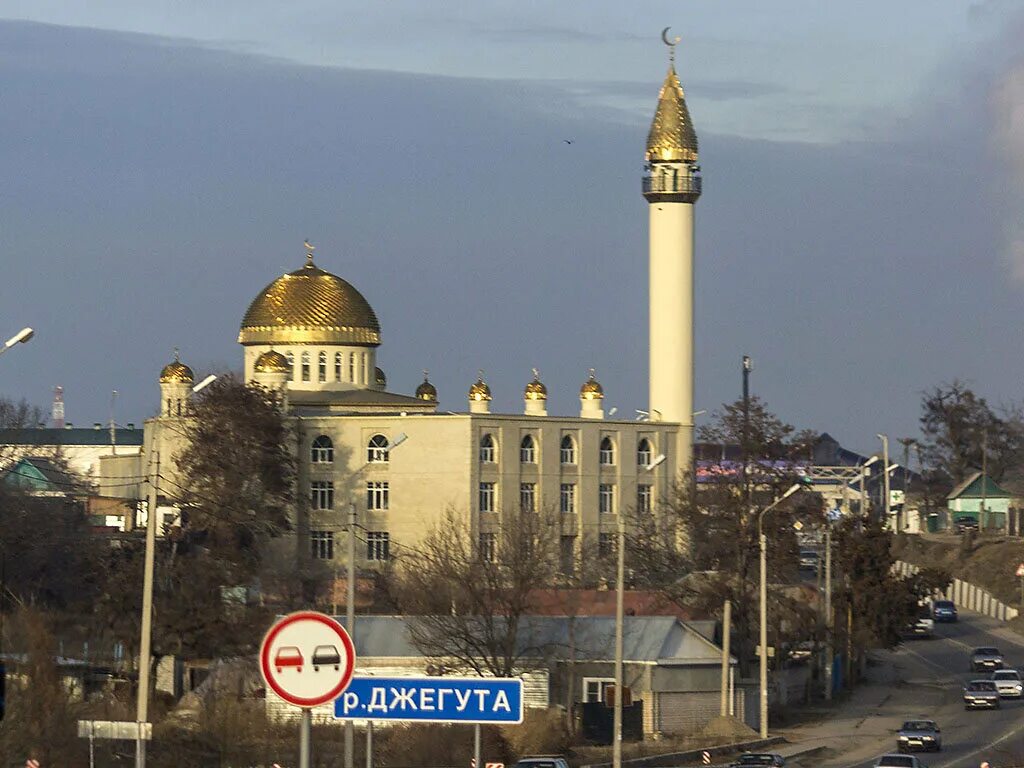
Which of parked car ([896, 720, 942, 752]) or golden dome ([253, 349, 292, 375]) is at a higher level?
golden dome ([253, 349, 292, 375])

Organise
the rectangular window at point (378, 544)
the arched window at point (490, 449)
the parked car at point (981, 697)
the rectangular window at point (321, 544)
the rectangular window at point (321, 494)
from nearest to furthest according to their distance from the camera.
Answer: the parked car at point (981, 697)
the rectangular window at point (378, 544)
the rectangular window at point (321, 544)
the rectangular window at point (321, 494)
the arched window at point (490, 449)

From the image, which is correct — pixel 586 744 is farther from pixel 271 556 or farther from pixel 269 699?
pixel 271 556

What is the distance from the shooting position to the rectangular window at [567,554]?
83438 millimetres

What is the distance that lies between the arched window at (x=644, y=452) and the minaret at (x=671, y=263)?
1159 mm

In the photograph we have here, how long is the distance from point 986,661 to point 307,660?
193 ft

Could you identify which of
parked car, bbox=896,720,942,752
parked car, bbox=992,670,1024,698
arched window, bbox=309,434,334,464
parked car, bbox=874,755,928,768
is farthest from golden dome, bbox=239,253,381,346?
parked car, bbox=874,755,928,768

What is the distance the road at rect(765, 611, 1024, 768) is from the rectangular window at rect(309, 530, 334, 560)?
24672 mm

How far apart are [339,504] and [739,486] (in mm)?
28670

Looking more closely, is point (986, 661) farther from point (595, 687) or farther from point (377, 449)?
point (377, 449)

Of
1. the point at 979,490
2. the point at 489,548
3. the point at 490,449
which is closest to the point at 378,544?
the point at 490,449

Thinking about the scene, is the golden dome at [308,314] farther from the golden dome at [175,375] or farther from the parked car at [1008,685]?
the parked car at [1008,685]

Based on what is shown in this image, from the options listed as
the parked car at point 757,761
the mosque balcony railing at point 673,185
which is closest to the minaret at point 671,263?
the mosque balcony railing at point 673,185

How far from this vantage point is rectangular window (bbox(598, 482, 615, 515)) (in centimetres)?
9381

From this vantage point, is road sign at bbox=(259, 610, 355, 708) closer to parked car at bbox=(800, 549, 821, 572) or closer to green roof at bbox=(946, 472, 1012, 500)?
parked car at bbox=(800, 549, 821, 572)
